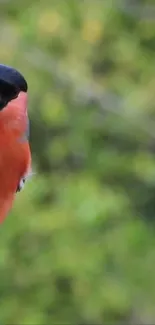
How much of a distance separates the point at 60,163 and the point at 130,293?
21.2 inches

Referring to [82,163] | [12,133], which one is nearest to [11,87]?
[12,133]

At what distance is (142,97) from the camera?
225cm

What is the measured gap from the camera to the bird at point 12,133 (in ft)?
2.42

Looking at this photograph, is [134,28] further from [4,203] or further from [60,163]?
[4,203]

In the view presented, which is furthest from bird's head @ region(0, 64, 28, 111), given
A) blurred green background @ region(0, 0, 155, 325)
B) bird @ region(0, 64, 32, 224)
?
blurred green background @ region(0, 0, 155, 325)

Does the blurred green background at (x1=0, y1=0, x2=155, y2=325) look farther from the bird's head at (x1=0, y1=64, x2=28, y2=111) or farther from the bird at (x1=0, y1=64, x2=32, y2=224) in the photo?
the bird's head at (x1=0, y1=64, x2=28, y2=111)

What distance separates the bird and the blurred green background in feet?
3.21

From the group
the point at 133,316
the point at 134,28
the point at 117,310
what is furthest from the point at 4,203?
the point at 133,316

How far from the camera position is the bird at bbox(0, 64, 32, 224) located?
739mm

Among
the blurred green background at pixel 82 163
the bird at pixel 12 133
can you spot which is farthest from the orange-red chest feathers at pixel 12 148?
the blurred green background at pixel 82 163

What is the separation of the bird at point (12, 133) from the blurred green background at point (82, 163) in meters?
0.98

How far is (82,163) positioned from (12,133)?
62.4 inches

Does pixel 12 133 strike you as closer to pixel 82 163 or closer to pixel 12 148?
pixel 12 148

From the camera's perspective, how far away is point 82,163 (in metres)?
2.35
